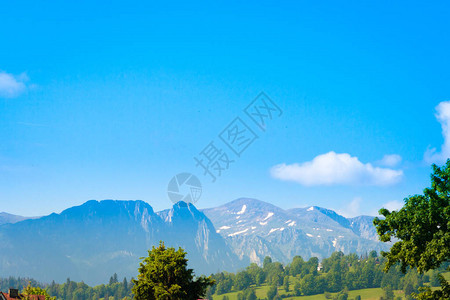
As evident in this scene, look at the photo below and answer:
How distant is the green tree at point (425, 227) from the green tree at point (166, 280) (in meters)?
18.5

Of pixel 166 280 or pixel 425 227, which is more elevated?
pixel 425 227

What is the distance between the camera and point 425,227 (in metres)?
30.6

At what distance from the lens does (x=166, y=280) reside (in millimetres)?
42594

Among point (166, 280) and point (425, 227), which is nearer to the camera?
point (425, 227)

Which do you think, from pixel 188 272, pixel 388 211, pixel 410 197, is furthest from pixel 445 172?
pixel 188 272

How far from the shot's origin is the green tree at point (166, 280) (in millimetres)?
41438

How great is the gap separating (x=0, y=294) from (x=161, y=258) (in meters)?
40.3

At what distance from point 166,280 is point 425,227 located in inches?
912

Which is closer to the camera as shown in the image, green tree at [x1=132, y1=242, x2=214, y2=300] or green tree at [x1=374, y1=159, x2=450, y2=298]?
green tree at [x1=374, y1=159, x2=450, y2=298]

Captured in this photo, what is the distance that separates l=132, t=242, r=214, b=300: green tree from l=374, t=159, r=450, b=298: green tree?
1852cm

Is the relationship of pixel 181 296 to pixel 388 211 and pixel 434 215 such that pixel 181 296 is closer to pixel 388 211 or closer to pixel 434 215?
pixel 388 211

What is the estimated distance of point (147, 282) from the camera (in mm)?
42500

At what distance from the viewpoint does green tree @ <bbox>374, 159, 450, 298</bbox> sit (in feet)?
97.0

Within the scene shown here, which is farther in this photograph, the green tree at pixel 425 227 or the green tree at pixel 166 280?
the green tree at pixel 166 280
